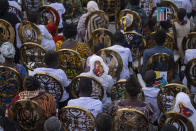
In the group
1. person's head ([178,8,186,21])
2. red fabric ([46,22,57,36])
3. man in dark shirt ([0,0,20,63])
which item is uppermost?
man in dark shirt ([0,0,20,63])

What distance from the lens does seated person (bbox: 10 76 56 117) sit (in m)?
4.22

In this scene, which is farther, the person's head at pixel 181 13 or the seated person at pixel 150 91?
the person's head at pixel 181 13

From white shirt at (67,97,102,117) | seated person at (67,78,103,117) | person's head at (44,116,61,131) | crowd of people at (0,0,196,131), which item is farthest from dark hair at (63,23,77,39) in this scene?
person's head at (44,116,61,131)

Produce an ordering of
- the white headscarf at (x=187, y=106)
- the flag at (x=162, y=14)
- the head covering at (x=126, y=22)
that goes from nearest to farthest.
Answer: the white headscarf at (x=187, y=106)
the flag at (x=162, y=14)
the head covering at (x=126, y=22)

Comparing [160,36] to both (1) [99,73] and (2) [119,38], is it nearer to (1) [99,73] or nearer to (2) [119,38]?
(2) [119,38]

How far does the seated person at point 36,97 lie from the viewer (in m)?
4.22

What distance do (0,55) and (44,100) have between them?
170 centimetres

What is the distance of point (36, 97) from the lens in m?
4.25

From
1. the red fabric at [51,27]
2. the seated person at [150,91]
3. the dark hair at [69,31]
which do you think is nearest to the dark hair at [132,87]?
the seated person at [150,91]

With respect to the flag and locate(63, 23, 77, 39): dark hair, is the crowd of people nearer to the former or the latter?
locate(63, 23, 77, 39): dark hair

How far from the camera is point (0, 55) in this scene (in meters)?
5.59

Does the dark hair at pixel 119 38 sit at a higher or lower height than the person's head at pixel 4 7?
lower

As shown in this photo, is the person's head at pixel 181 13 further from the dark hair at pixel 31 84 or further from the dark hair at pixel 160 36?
the dark hair at pixel 31 84

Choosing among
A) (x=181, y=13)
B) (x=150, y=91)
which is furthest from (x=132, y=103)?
(x=181, y=13)
